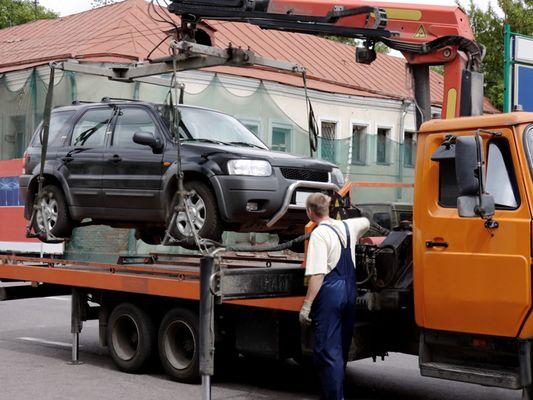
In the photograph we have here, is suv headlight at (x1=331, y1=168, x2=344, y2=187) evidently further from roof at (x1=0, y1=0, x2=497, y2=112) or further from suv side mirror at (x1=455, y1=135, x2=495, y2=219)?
roof at (x1=0, y1=0, x2=497, y2=112)

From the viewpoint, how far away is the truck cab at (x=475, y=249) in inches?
241

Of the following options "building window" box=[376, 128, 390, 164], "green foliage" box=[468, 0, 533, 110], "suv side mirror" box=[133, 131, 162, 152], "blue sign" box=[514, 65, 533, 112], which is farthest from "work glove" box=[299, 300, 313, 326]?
"green foliage" box=[468, 0, 533, 110]

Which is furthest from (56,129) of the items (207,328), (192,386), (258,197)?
(207,328)

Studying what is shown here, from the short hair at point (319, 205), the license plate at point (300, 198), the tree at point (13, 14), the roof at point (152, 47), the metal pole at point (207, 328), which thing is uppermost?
the tree at point (13, 14)

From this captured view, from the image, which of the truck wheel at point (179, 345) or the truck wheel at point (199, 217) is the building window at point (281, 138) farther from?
the truck wheel at point (179, 345)

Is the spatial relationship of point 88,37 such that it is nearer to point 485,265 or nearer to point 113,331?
point 113,331

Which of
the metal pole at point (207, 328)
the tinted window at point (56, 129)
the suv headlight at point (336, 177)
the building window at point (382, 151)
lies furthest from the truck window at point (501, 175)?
the building window at point (382, 151)

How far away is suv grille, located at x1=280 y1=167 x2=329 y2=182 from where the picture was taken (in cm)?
928

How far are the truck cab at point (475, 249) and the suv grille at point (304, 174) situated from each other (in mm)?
2586

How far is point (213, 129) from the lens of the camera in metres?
10.0

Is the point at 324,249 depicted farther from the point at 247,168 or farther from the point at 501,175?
the point at 247,168

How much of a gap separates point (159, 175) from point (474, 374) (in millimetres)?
4353

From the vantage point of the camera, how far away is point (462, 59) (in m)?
7.82

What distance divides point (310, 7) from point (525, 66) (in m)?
3.67
